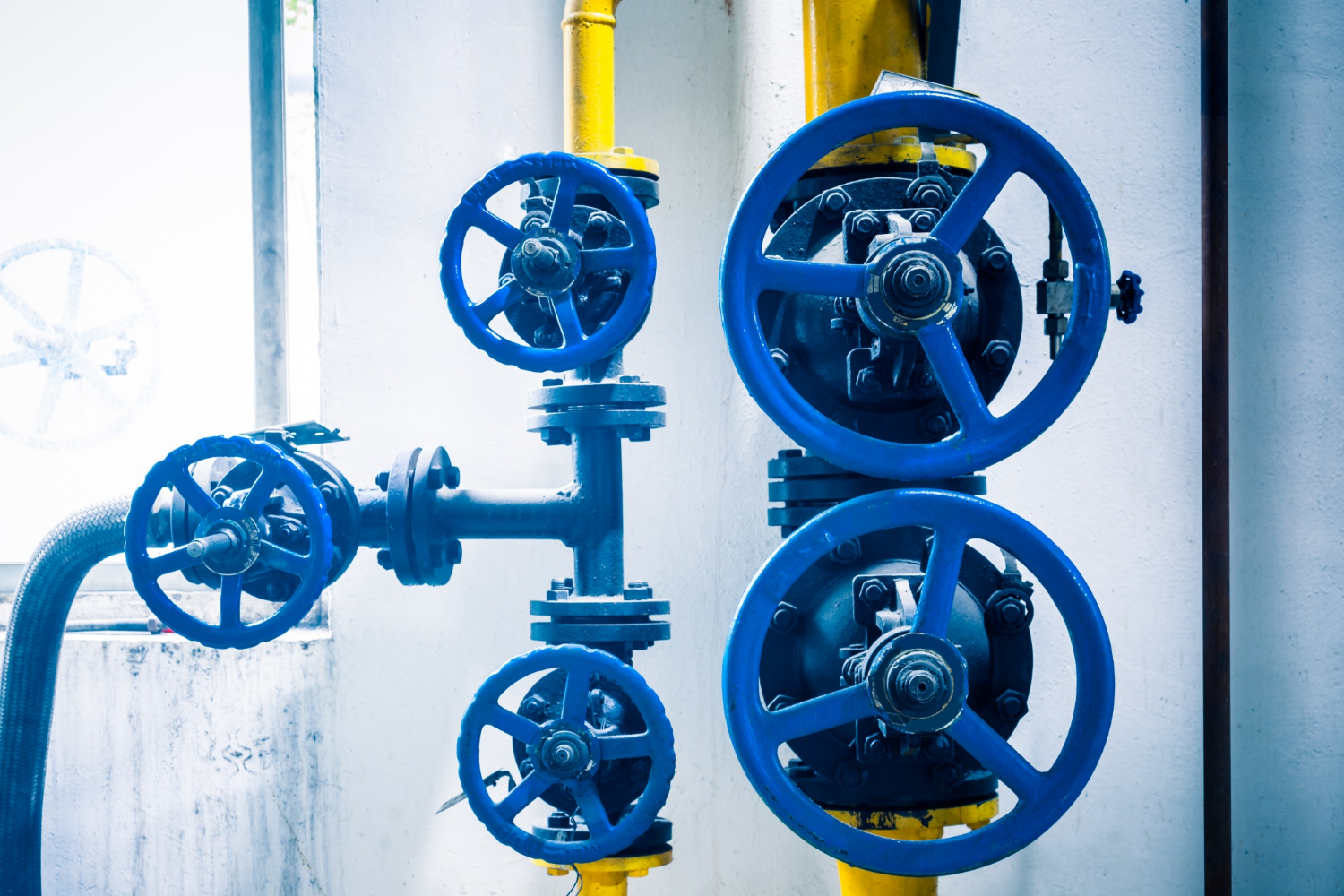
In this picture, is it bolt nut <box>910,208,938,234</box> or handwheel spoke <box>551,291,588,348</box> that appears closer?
bolt nut <box>910,208,938,234</box>

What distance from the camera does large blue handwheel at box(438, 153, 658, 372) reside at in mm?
805

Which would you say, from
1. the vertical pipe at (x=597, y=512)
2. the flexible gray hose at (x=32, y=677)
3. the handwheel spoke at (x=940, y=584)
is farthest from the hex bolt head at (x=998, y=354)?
the flexible gray hose at (x=32, y=677)

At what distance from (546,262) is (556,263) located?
0.01 metres

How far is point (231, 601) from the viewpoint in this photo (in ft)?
2.77

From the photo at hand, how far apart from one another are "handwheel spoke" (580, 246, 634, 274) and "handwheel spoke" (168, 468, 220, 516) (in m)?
0.46

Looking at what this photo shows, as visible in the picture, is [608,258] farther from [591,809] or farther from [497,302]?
[591,809]

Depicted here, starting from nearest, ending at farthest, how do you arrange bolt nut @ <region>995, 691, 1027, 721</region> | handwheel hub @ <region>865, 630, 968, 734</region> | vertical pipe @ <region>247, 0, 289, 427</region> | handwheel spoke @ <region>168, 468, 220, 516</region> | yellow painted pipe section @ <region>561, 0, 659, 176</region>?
1. handwheel hub @ <region>865, 630, 968, 734</region>
2. bolt nut @ <region>995, 691, 1027, 721</region>
3. handwheel spoke @ <region>168, 468, 220, 516</region>
4. yellow painted pipe section @ <region>561, 0, 659, 176</region>
5. vertical pipe @ <region>247, 0, 289, 427</region>

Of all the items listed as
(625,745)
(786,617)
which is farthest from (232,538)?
(786,617)

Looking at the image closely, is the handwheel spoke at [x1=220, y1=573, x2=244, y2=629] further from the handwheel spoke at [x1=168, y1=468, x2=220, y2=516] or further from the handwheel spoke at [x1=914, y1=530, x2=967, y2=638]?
the handwheel spoke at [x1=914, y1=530, x2=967, y2=638]

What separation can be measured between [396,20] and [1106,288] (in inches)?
41.8

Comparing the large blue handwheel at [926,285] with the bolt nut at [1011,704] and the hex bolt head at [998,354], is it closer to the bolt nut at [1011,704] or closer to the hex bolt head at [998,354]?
the hex bolt head at [998,354]

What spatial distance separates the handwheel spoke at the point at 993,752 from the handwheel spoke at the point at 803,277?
0.36 metres

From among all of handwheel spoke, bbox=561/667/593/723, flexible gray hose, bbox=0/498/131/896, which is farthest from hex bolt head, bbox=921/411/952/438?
flexible gray hose, bbox=0/498/131/896


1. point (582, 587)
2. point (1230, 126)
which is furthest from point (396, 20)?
point (1230, 126)
